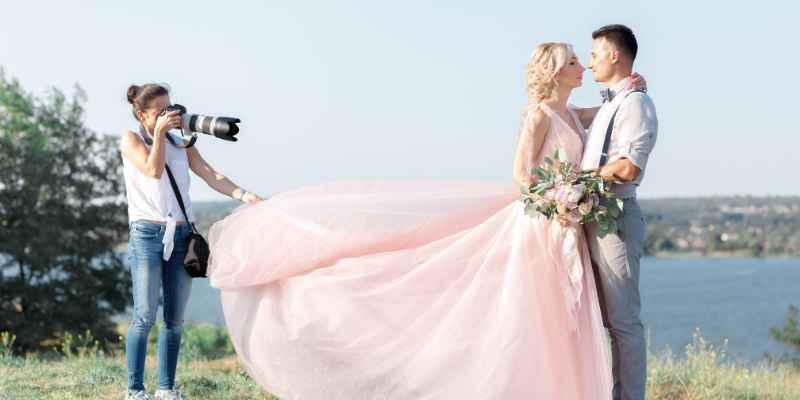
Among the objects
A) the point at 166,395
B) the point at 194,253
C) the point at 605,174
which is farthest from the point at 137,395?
A: the point at 605,174

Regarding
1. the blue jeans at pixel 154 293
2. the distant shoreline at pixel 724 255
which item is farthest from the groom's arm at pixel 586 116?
the distant shoreline at pixel 724 255

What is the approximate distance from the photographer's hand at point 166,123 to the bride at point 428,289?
0.75 m

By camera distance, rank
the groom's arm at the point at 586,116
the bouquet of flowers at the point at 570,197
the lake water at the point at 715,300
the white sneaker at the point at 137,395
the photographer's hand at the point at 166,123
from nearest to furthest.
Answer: the bouquet of flowers at the point at 570,197 → the groom's arm at the point at 586,116 → the photographer's hand at the point at 166,123 → the white sneaker at the point at 137,395 → the lake water at the point at 715,300

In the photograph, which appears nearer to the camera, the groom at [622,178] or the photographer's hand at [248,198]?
the groom at [622,178]

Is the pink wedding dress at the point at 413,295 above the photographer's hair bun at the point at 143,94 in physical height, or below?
below

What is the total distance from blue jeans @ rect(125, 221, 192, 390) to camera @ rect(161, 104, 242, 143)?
0.59m

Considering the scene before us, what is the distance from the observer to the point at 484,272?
4855mm

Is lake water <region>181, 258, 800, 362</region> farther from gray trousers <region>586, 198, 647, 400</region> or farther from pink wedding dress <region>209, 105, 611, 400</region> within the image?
gray trousers <region>586, 198, 647, 400</region>

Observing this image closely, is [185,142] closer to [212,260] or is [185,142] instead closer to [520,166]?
[212,260]

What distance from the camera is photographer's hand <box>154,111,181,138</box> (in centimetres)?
527

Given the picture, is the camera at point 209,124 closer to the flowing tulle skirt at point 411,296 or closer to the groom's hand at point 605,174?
the flowing tulle skirt at point 411,296

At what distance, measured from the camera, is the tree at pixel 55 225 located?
2841cm

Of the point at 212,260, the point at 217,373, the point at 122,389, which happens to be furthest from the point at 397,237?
the point at 217,373

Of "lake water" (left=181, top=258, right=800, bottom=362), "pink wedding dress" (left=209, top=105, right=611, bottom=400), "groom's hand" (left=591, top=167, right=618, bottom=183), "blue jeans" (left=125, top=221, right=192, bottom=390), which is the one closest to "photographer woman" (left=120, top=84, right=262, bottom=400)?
"blue jeans" (left=125, top=221, right=192, bottom=390)
